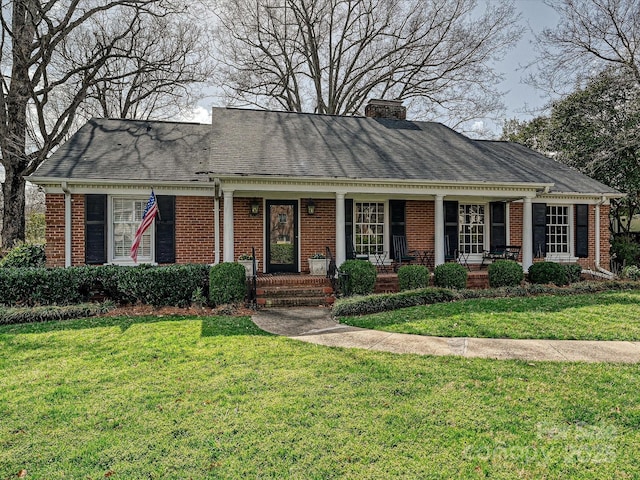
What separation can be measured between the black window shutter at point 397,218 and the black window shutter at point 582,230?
5.84 meters

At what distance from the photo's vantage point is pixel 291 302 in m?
9.05

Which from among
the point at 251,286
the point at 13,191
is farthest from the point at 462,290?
the point at 13,191

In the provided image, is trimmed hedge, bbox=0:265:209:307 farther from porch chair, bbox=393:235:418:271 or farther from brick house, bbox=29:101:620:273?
porch chair, bbox=393:235:418:271

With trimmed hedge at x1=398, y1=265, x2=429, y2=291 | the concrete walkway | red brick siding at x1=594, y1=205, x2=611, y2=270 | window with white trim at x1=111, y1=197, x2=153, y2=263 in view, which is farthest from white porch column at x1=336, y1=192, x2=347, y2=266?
red brick siding at x1=594, y1=205, x2=611, y2=270

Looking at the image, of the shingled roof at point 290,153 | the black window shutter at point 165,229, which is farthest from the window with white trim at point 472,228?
the black window shutter at point 165,229

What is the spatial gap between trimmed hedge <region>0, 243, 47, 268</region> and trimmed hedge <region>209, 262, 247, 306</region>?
5.04 meters

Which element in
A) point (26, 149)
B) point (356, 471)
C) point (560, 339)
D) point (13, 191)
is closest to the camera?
point (356, 471)

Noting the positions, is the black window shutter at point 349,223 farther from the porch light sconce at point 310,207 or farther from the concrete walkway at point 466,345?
the concrete walkway at point 466,345

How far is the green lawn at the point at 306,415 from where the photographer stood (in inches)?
115

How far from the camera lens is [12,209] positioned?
47.3 feet

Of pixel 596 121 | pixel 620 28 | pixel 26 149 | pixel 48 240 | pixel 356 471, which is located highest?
pixel 620 28

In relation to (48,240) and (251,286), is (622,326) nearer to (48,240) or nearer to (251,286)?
(251,286)

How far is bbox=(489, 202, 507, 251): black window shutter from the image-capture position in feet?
41.3

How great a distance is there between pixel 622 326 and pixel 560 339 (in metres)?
1.55
